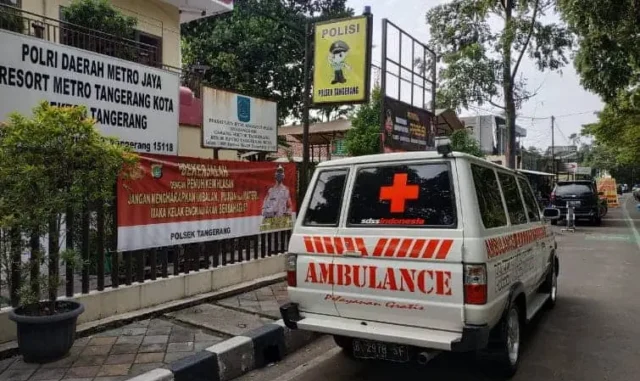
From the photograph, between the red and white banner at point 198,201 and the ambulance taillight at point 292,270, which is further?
the red and white banner at point 198,201

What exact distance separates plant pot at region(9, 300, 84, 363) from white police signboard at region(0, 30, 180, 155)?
2.30m

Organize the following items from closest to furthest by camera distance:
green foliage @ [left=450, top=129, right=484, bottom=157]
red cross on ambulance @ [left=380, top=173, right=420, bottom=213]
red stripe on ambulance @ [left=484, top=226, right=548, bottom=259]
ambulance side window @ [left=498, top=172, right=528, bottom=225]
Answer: red stripe on ambulance @ [left=484, top=226, right=548, bottom=259]
red cross on ambulance @ [left=380, top=173, right=420, bottom=213]
ambulance side window @ [left=498, top=172, right=528, bottom=225]
green foliage @ [left=450, top=129, right=484, bottom=157]

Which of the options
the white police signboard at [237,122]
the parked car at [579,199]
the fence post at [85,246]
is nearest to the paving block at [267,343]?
the fence post at [85,246]

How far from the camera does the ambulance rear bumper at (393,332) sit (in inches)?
135

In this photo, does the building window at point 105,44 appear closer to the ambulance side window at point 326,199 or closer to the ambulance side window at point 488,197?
the ambulance side window at point 326,199

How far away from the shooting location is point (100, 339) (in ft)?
15.7

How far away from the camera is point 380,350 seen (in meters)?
3.81

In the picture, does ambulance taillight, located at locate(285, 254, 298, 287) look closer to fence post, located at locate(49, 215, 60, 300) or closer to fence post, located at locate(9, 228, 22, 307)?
fence post, located at locate(49, 215, 60, 300)

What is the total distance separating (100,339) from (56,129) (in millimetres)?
2023

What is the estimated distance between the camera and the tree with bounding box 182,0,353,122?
20031 millimetres

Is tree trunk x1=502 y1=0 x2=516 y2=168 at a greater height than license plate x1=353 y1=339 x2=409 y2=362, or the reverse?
tree trunk x1=502 y1=0 x2=516 y2=168

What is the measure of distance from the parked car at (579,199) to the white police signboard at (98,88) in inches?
651

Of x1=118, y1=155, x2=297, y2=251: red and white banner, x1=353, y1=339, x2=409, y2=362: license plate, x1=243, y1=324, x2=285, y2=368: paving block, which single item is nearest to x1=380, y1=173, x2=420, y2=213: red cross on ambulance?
x1=353, y1=339, x2=409, y2=362: license plate

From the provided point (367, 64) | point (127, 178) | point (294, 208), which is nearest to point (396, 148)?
point (367, 64)
